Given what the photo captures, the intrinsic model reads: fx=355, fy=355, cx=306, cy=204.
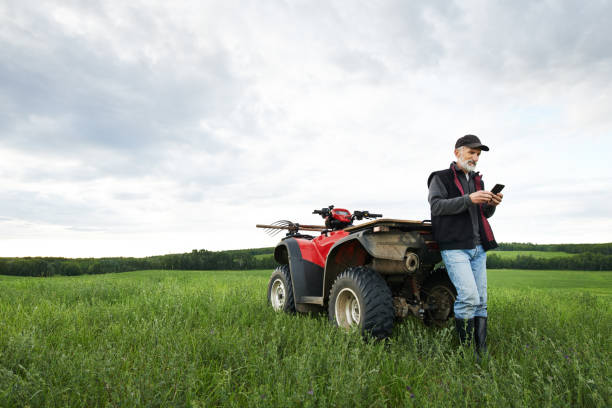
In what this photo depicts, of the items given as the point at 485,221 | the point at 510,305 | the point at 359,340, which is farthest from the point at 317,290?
the point at 510,305

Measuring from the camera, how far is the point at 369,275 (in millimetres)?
4086

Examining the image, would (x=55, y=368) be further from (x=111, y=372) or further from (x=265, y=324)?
(x=265, y=324)

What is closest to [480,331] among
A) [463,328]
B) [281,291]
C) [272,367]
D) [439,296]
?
[463,328]

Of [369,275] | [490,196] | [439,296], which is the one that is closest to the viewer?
[490,196]

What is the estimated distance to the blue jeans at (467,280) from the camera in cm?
386

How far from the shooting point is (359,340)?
362 cm

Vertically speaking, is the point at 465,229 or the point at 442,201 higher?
the point at 442,201

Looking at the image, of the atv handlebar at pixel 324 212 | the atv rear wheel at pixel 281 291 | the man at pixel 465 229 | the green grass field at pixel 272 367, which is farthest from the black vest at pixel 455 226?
the atv rear wheel at pixel 281 291

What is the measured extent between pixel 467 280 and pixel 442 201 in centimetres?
90

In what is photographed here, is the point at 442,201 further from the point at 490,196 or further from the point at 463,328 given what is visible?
the point at 463,328

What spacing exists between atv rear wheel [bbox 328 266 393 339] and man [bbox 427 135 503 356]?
798 mm

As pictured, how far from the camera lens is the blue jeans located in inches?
152

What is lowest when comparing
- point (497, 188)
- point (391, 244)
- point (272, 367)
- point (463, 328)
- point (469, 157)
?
point (272, 367)

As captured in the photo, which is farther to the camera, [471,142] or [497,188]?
[471,142]
